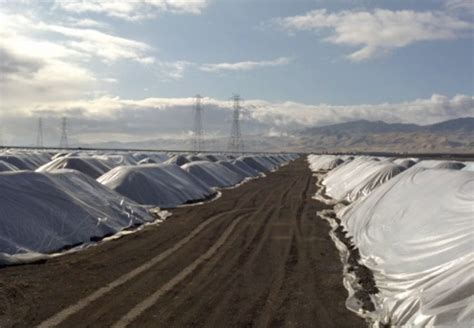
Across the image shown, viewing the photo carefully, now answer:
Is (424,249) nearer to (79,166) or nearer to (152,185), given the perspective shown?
(152,185)

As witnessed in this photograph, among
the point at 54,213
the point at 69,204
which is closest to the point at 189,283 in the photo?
the point at 54,213

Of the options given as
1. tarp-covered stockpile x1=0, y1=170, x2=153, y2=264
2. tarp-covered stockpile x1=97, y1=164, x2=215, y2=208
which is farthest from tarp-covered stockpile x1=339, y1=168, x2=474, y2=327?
tarp-covered stockpile x1=97, y1=164, x2=215, y2=208

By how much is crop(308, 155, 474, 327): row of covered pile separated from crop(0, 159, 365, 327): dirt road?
885 millimetres

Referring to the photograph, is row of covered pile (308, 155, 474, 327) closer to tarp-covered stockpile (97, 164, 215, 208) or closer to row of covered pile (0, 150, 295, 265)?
row of covered pile (0, 150, 295, 265)

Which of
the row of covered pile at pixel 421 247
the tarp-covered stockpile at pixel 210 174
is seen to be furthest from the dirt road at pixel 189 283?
the tarp-covered stockpile at pixel 210 174

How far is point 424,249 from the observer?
9.65m

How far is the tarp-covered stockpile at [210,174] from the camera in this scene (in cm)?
3712

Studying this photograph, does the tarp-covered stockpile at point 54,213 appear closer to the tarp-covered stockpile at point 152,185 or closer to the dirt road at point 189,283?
the dirt road at point 189,283

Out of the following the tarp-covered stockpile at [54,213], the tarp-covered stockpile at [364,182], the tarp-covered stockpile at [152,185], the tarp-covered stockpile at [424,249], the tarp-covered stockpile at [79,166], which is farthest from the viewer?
the tarp-covered stockpile at [79,166]

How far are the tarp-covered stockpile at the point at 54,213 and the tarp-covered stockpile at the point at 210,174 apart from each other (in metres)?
16.1

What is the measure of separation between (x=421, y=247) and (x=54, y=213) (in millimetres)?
11045

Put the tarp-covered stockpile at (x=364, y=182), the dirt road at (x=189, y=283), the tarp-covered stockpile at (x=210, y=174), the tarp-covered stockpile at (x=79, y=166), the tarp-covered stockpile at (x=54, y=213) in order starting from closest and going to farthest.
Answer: the dirt road at (x=189, y=283) → the tarp-covered stockpile at (x=54, y=213) → the tarp-covered stockpile at (x=364, y=182) → the tarp-covered stockpile at (x=79, y=166) → the tarp-covered stockpile at (x=210, y=174)

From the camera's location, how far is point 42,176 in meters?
17.7

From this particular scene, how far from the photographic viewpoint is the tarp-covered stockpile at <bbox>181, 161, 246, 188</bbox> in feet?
122
